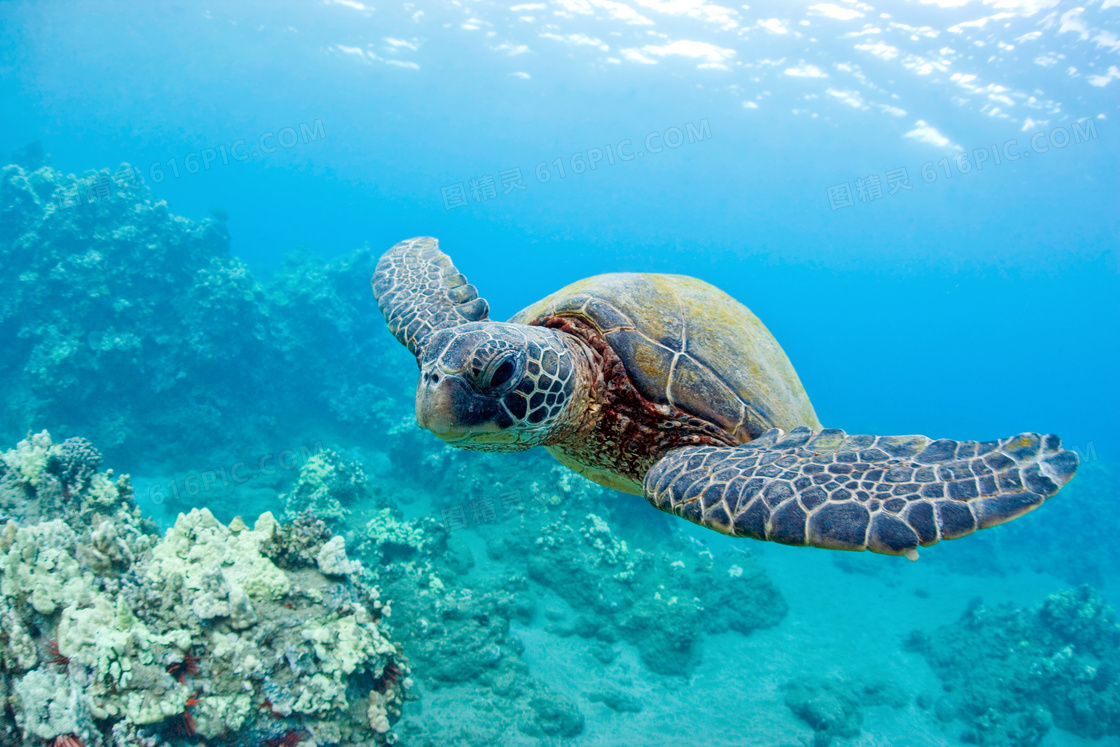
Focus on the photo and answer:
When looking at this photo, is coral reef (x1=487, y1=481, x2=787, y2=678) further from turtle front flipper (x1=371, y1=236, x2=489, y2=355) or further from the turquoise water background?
the turquoise water background

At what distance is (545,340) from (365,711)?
286 centimetres

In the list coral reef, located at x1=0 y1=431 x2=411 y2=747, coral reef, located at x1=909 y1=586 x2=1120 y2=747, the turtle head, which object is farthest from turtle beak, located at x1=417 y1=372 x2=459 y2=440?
coral reef, located at x1=909 y1=586 x2=1120 y2=747

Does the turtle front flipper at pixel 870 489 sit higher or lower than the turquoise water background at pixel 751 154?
lower

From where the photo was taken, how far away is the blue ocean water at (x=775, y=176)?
1300cm

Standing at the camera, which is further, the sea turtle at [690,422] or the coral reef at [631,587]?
the coral reef at [631,587]

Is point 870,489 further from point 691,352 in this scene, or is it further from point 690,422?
point 691,352

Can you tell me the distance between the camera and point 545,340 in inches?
102

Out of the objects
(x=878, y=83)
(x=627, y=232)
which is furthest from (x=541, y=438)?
(x=627, y=232)

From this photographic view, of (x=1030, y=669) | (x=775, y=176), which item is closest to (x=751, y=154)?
(x=775, y=176)

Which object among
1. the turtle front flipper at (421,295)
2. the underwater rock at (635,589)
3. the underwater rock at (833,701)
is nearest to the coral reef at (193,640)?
the turtle front flipper at (421,295)

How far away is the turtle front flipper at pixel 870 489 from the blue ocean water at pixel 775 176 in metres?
5.01

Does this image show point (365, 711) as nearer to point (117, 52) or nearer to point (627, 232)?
point (117, 52)

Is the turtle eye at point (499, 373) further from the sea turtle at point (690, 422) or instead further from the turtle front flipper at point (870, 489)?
the turtle front flipper at point (870, 489)

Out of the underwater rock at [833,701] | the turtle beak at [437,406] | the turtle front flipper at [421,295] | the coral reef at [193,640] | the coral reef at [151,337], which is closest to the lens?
the turtle beak at [437,406]
